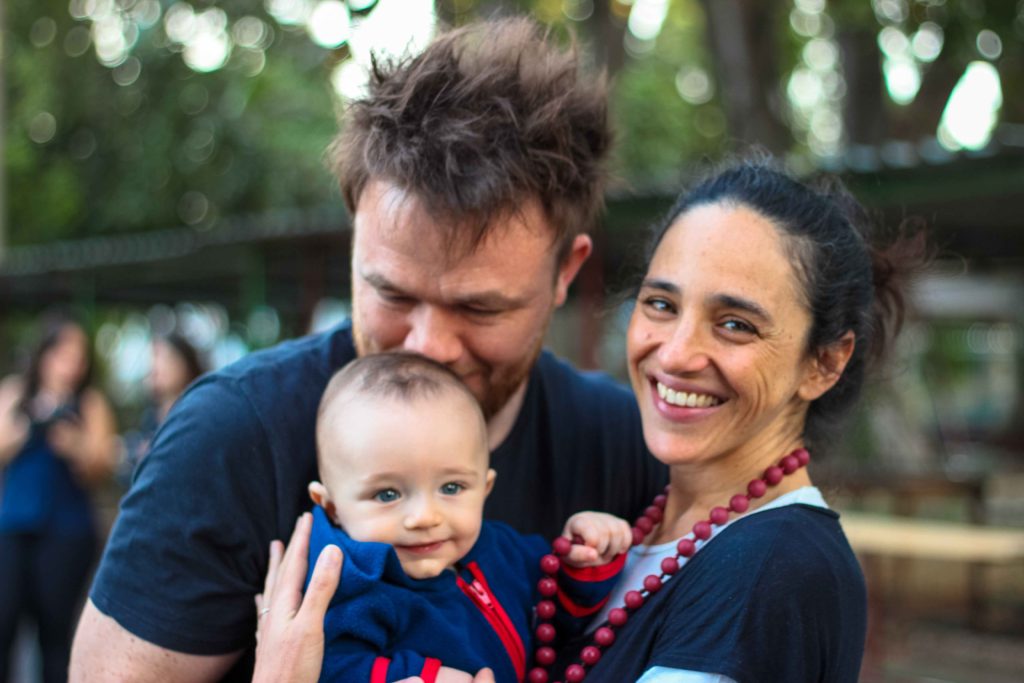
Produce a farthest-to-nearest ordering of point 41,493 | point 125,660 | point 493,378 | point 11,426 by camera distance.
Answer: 1. point 11,426
2. point 41,493
3. point 493,378
4. point 125,660

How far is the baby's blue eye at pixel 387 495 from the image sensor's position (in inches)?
85.6

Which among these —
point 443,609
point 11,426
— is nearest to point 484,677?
point 443,609

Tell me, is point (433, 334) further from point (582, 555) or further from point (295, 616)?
point (295, 616)

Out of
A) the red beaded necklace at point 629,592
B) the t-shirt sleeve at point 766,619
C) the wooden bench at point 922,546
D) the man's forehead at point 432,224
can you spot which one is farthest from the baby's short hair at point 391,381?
the wooden bench at point 922,546

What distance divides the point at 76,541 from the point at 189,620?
15.0ft

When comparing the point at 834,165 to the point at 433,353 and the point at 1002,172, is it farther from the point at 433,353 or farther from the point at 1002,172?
the point at 433,353

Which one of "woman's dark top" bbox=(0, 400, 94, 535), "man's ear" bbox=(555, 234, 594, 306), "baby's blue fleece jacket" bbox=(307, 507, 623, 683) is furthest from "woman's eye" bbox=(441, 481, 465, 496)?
"woman's dark top" bbox=(0, 400, 94, 535)

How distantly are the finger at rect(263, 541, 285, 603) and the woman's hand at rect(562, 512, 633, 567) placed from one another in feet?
1.83

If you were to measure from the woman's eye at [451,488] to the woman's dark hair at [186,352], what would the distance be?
18.0ft

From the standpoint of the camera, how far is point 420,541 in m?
2.14

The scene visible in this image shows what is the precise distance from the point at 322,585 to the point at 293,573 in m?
0.07

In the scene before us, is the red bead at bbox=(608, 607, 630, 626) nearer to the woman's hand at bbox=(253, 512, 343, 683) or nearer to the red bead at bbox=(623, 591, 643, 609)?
the red bead at bbox=(623, 591, 643, 609)

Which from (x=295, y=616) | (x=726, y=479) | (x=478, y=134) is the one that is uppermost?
(x=478, y=134)

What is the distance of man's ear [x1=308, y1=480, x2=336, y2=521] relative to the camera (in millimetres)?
2184
